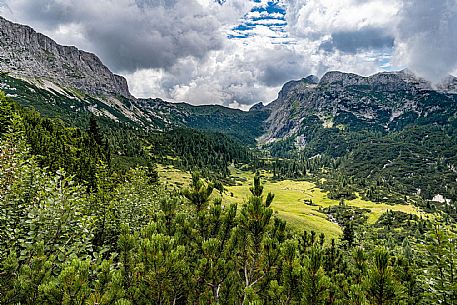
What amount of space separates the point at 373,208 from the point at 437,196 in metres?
96.9

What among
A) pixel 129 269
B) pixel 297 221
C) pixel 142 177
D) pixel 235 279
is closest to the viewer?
pixel 129 269

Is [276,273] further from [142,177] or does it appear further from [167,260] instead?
[142,177]

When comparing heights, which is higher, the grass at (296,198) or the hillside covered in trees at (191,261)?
the hillside covered in trees at (191,261)

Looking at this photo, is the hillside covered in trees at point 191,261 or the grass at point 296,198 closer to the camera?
the hillside covered in trees at point 191,261

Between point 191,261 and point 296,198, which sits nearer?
point 191,261

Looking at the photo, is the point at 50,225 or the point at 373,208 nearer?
the point at 50,225

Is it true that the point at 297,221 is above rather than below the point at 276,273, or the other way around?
below

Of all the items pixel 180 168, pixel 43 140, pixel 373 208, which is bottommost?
pixel 373 208

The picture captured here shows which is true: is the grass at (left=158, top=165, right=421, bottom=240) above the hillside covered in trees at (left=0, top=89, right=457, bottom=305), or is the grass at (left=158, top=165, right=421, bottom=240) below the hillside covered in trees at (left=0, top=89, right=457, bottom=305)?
below

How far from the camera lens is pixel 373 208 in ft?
441

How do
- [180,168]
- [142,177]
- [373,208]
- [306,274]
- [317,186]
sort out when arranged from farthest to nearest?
[317,186] → [180,168] → [373,208] → [142,177] → [306,274]

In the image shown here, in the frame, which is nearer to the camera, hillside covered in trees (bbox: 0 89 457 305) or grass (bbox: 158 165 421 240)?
hillside covered in trees (bbox: 0 89 457 305)

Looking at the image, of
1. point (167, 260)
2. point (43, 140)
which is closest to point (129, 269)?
point (167, 260)

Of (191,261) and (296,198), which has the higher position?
(191,261)
